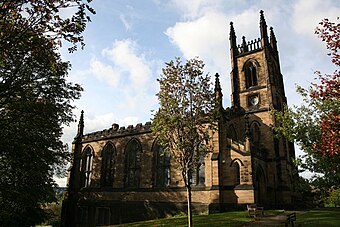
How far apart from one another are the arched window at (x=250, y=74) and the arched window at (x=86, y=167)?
2260 centimetres

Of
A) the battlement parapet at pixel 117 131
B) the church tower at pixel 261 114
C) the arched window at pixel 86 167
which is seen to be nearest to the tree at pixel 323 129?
the church tower at pixel 261 114

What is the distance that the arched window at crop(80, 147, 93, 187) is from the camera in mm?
34719

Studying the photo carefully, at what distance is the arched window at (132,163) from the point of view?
30328 millimetres

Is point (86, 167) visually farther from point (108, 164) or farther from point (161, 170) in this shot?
point (161, 170)

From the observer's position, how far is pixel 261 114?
1254 inches

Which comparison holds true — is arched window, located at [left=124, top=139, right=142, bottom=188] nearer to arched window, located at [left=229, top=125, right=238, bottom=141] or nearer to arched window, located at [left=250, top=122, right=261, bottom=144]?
arched window, located at [left=229, top=125, right=238, bottom=141]

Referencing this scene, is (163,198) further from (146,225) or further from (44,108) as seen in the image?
(44,108)

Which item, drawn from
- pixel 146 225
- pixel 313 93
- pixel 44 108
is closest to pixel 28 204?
pixel 44 108

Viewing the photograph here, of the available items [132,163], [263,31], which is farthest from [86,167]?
[263,31]

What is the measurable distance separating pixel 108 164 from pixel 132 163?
4097mm

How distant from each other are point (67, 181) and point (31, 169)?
58.8ft

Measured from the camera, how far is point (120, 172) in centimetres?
3116

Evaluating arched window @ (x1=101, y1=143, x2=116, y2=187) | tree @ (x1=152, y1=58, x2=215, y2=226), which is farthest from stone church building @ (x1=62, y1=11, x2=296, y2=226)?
tree @ (x1=152, y1=58, x2=215, y2=226)

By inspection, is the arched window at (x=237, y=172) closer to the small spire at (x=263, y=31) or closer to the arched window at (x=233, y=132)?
the arched window at (x=233, y=132)
